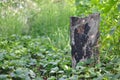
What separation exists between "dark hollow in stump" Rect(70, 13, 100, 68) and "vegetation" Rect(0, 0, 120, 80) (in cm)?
13

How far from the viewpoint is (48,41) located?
583 centimetres

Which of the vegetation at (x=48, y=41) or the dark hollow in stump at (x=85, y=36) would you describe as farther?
the dark hollow in stump at (x=85, y=36)

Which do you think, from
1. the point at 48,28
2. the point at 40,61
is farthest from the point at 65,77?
the point at 48,28

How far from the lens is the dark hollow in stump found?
158 inches

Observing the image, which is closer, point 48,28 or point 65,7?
point 48,28

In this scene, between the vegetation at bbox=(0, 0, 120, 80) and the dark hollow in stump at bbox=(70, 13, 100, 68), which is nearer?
the vegetation at bbox=(0, 0, 120, 80)

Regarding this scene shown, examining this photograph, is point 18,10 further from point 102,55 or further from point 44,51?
point 102,55

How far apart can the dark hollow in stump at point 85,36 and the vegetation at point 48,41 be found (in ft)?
0.42

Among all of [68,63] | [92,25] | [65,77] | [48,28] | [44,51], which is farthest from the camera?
[48,28]

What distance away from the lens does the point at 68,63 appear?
14.5 feet

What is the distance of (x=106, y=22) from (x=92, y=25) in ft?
1.56

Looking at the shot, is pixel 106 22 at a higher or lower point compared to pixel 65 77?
higher

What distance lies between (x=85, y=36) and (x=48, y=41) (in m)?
1.87

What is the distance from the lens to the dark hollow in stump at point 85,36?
401 centimetres
